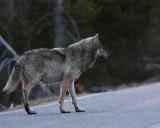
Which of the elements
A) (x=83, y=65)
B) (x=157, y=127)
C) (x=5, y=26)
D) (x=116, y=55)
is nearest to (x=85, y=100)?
(x=83, y=65)

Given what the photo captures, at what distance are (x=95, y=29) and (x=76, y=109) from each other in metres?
21.3

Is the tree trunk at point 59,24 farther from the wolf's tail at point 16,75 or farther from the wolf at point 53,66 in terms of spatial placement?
the wolf's tail at point 16,75

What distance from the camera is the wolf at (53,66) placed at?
965 cm

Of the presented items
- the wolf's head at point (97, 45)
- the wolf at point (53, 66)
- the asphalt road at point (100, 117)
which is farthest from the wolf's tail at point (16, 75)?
the wolf's head at point (97, 45)

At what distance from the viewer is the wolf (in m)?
9.65

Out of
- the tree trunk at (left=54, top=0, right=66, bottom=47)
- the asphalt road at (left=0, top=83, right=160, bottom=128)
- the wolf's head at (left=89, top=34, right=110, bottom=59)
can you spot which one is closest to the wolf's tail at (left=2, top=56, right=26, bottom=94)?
the asphalt road at (left=0, top=83, right=160, bottom=128)

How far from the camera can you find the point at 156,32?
145 ft

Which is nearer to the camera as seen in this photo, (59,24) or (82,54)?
(82,54)

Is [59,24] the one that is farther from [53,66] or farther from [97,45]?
[53,66]

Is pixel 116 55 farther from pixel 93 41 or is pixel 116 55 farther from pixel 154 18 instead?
pixel 93 41

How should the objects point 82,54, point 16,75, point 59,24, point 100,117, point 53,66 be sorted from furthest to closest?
point 59,24 → point 82,54 → point 53,66 → point 16,75 → point 100,117

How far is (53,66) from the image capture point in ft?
32.4

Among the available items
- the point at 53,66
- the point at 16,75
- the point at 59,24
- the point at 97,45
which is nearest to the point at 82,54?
the point at 97,45

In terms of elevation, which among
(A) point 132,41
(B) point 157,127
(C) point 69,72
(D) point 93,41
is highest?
(A) point 132,41
